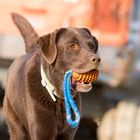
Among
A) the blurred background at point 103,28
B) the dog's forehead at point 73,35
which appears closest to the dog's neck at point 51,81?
the dog's forehead at point 73,35

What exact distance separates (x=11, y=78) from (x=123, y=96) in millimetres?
2171

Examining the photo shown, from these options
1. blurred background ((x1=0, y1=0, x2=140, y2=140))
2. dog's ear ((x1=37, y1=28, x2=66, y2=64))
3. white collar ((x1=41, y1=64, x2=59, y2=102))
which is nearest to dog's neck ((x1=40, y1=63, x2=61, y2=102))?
white collar ((x1=41, y1=64, x2=59, y2=102))

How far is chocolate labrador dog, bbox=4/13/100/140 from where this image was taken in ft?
14.0

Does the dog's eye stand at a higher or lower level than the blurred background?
higher

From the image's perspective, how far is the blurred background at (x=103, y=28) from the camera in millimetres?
7125

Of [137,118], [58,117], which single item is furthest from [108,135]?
[58,117]

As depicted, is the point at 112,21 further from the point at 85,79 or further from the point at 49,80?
the point at 85,79

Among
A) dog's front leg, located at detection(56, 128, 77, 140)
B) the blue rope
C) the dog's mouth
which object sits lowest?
dog's front leg, located at detection(56, 128, 77, 140)

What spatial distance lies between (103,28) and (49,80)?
2942 mm

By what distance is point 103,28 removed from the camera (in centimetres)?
733

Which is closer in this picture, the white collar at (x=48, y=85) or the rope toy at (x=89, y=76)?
the rope toy at (x=89, y=76)

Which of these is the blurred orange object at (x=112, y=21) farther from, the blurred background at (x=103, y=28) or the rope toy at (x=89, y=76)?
the rope toy at (x=89, y=76)

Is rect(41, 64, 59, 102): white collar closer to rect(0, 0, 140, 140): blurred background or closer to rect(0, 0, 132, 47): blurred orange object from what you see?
rect(0, 0, 140, 140): blurred background

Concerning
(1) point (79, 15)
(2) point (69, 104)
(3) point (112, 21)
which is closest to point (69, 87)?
(2) point (69, 104)
